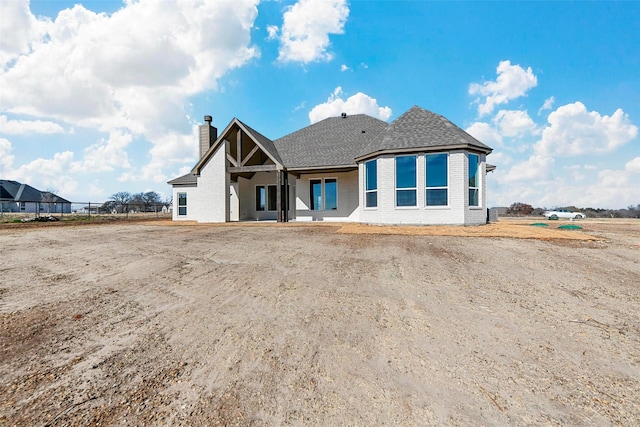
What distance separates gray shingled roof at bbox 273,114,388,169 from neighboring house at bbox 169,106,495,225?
7 cm

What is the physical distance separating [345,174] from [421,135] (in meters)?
5.34

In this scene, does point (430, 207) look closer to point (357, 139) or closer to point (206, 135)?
point (357, 139)

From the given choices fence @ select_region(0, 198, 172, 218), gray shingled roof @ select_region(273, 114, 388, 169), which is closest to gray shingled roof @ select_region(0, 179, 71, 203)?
fence @ select_region(0, 198, 172, 218)

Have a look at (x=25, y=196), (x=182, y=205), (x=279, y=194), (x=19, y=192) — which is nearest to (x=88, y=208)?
(x=182, y=205)

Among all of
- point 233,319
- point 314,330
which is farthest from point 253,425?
point 233,319

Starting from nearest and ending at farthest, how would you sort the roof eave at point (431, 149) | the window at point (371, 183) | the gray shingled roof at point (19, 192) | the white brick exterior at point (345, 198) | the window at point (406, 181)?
1. the roof eave at point (431, 149)
2. the white brick exterior at point (345, 198)
3. the window at point (406, 181)
4. the window at point (371, 183)
5. the gray shingled roof at point (19, 192)

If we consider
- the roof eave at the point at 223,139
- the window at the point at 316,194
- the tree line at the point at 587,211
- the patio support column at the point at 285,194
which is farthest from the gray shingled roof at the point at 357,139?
the tree line at the point at 587,211

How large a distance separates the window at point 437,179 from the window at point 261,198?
10990mm

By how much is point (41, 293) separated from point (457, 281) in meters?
6.62

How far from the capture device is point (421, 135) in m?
12.9

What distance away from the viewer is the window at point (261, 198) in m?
19.4

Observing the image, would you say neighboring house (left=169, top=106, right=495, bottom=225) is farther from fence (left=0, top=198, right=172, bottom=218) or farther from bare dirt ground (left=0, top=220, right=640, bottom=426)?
fence (left=0, top=198, right=172, bottom=218)

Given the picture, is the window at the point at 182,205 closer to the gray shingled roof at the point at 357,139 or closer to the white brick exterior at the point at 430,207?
the gray shingled roof at the point at 357,139

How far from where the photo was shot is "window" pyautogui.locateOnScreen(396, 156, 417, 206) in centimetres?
1267
